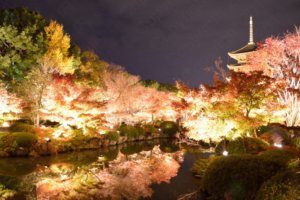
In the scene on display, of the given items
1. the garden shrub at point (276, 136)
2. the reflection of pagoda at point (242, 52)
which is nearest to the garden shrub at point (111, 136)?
the garden shrub at point (276, 136)

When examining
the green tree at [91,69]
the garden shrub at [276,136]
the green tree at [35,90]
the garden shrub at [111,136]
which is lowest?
the garden shrub at [111,136]

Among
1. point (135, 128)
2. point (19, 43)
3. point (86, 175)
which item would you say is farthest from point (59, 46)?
point (86, 175)

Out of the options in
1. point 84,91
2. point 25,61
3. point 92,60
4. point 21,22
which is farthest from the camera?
point 92,60

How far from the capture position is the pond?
31.3 feet

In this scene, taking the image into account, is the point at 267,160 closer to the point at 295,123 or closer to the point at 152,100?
the point at 295,123

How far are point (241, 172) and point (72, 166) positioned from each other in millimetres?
8940

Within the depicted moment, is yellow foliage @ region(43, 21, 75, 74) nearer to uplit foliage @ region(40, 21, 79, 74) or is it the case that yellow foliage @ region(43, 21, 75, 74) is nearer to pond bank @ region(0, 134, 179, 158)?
uplit foliage @ region(40, 21, 79, 74)

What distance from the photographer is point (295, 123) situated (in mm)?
18812

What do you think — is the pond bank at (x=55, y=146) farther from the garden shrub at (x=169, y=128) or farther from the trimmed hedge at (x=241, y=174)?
the trimmed hedge at (x=241, y=174)

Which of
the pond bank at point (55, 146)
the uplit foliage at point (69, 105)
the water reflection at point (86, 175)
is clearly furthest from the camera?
the uplit foliage at point (69, 105)

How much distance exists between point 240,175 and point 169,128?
24521mm

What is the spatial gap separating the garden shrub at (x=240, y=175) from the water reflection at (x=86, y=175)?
2.75 meters

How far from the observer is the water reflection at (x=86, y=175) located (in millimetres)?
9539

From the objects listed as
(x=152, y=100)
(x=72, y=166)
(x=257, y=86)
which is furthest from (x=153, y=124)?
(x=257, y=86)
